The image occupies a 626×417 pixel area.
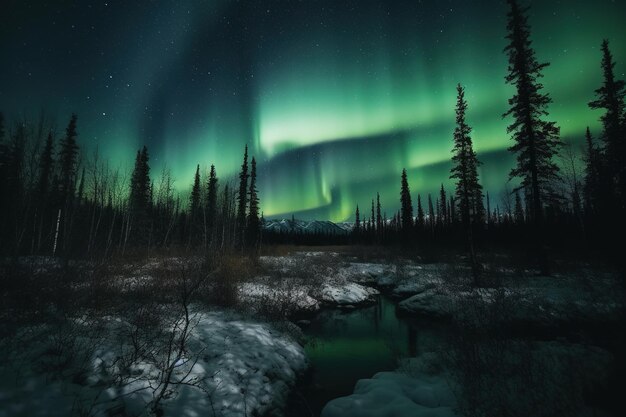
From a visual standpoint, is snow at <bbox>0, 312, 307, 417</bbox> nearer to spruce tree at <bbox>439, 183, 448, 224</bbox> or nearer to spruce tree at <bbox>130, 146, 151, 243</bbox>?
spruce tree at <bbox>130, 146, 151, 243</bbox>

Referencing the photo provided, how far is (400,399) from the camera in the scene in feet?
16.6

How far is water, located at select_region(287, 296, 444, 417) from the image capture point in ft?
20.9

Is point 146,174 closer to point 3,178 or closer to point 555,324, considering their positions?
point 3,178

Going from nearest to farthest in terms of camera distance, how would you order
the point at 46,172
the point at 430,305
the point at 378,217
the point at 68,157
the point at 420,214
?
the point at 430,305
the point at 46,172
the point at 68,157
the point at 420,214
the point at 378,217

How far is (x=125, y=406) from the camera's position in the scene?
389 centimetres

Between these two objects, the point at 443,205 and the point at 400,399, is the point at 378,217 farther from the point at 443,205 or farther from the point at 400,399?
the point at 400,399

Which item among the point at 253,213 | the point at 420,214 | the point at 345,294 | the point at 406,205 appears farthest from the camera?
the point at 420,214

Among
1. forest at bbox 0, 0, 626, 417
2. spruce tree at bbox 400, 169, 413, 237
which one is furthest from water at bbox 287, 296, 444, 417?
spruce tree at bbox 400, 169, 413, 237

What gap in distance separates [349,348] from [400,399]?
4.47 m

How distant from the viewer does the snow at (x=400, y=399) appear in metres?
4.61

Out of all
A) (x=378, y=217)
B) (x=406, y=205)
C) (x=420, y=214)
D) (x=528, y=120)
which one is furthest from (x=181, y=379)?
(x=378, y=217)

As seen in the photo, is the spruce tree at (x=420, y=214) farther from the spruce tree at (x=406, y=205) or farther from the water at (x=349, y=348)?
the water at (x=349, y=348)

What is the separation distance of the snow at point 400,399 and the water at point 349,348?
0.80m

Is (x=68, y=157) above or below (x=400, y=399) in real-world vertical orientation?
above
